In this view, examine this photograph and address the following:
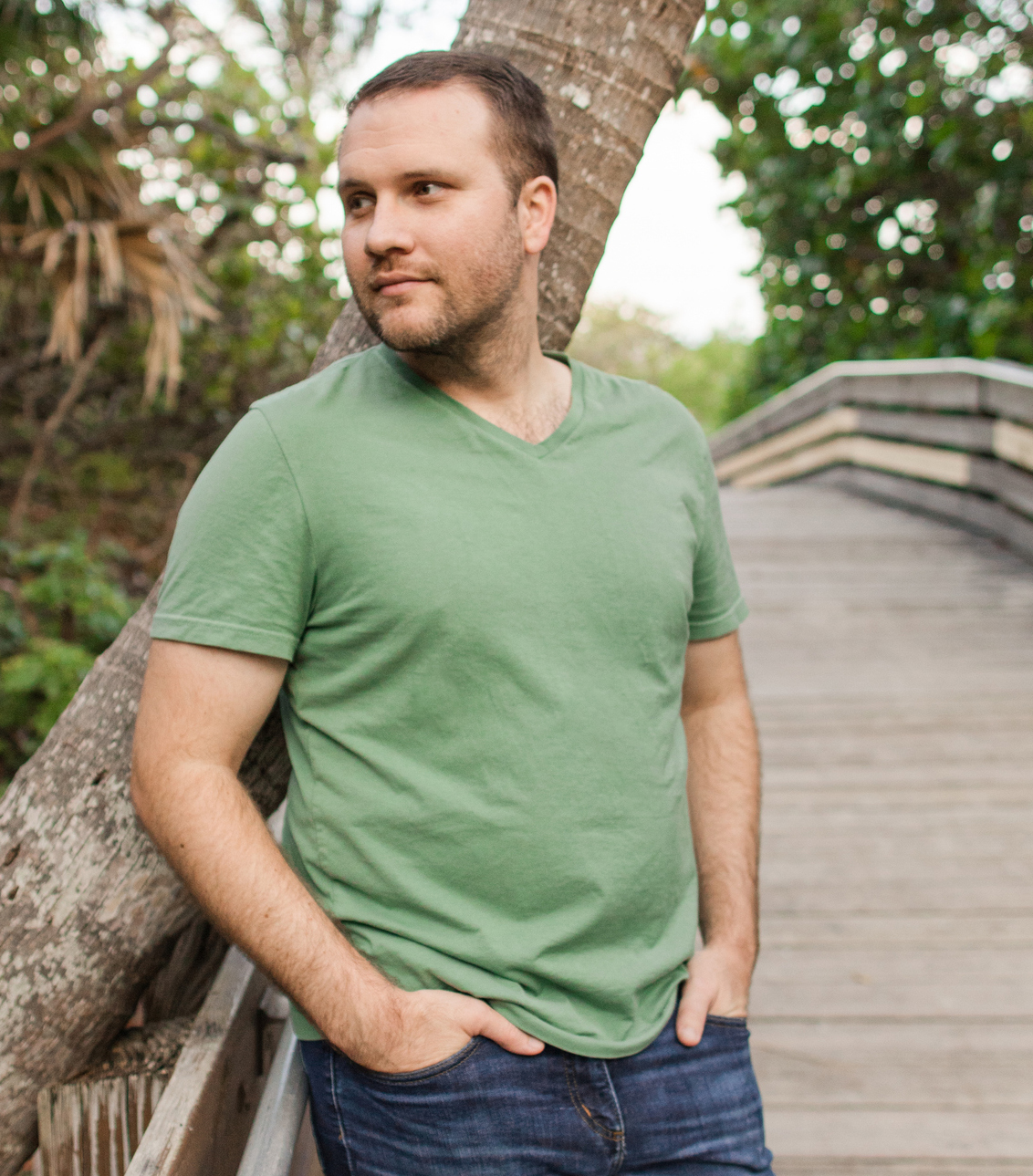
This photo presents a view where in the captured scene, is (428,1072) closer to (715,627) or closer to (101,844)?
(101,844)

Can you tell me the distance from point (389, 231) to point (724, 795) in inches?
48.4

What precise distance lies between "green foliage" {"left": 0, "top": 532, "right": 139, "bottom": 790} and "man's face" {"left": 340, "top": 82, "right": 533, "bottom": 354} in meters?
3.03

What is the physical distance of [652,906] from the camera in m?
1.70

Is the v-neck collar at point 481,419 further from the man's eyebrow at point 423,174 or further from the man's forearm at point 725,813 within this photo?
the man's forearm at point 725,813

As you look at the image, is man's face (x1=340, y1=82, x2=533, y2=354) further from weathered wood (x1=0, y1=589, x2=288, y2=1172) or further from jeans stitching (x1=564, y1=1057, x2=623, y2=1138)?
jeans stitching (x1=564, y1=1057, x2=623, y2=1138)

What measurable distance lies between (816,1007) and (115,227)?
421 centimetres

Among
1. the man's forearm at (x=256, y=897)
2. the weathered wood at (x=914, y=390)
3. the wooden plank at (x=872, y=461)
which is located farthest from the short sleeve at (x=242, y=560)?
the wooden plank at (x=872, y=461)

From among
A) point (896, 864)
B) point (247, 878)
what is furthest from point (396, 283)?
point (896, 864)

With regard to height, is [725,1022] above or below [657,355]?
above

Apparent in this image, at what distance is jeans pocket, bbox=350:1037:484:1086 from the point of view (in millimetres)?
1470

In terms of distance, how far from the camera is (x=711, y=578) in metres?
2.01

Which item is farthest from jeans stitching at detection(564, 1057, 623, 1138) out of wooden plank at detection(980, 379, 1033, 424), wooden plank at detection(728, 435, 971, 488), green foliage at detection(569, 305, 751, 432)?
green foliage at detection(569, 305, 751, 432)

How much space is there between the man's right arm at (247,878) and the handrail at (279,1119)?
155 mm

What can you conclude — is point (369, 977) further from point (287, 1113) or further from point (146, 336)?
point (146, 336)
